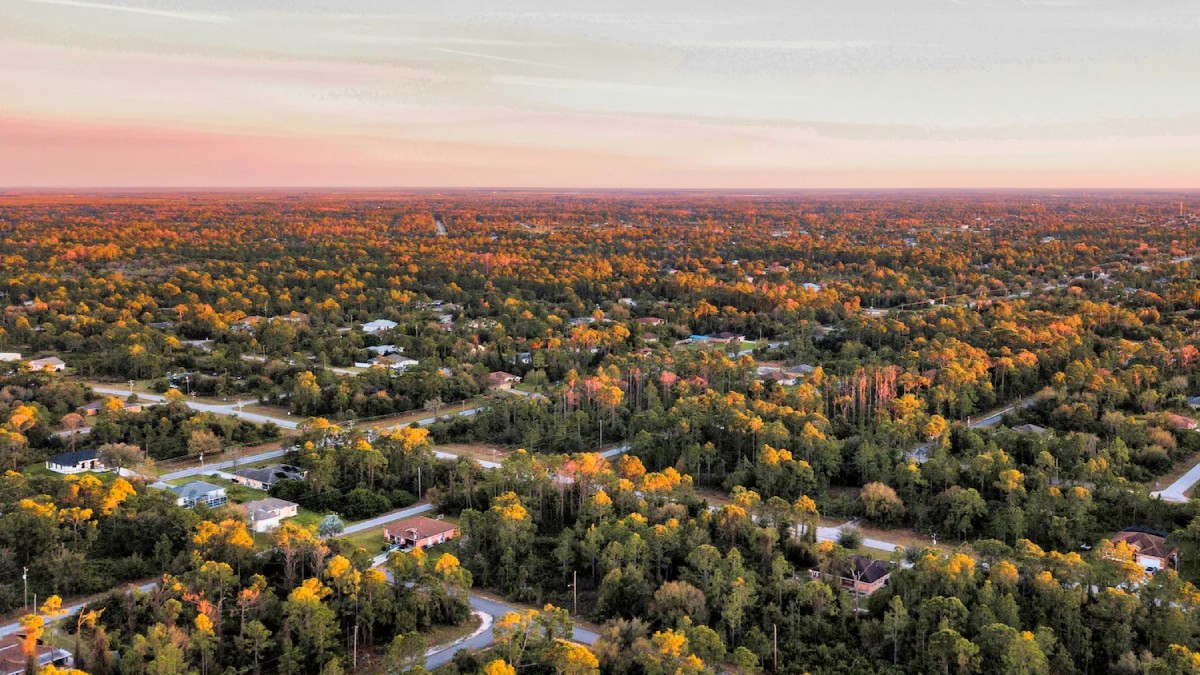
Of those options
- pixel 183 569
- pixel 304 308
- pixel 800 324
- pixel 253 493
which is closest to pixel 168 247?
pixel 304 308

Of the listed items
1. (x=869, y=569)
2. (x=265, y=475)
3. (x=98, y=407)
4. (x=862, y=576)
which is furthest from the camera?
(x=98, y=407)

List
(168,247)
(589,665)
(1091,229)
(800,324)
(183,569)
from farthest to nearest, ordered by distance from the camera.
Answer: (1091,229), (168,247), (800,324), (183,569), (589,665)

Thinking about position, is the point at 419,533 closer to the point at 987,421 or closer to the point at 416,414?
the point at 416,414

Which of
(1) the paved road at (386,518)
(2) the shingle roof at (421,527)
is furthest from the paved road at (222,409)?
(2) the shingle roof at (421,527)

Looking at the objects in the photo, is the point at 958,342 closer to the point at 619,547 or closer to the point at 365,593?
the point at 619,547

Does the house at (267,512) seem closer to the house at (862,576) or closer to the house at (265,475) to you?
the house at (265,475)

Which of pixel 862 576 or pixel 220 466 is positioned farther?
pixel 220 466

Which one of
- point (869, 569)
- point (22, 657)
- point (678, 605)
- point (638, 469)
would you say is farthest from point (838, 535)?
point (22, 657)
